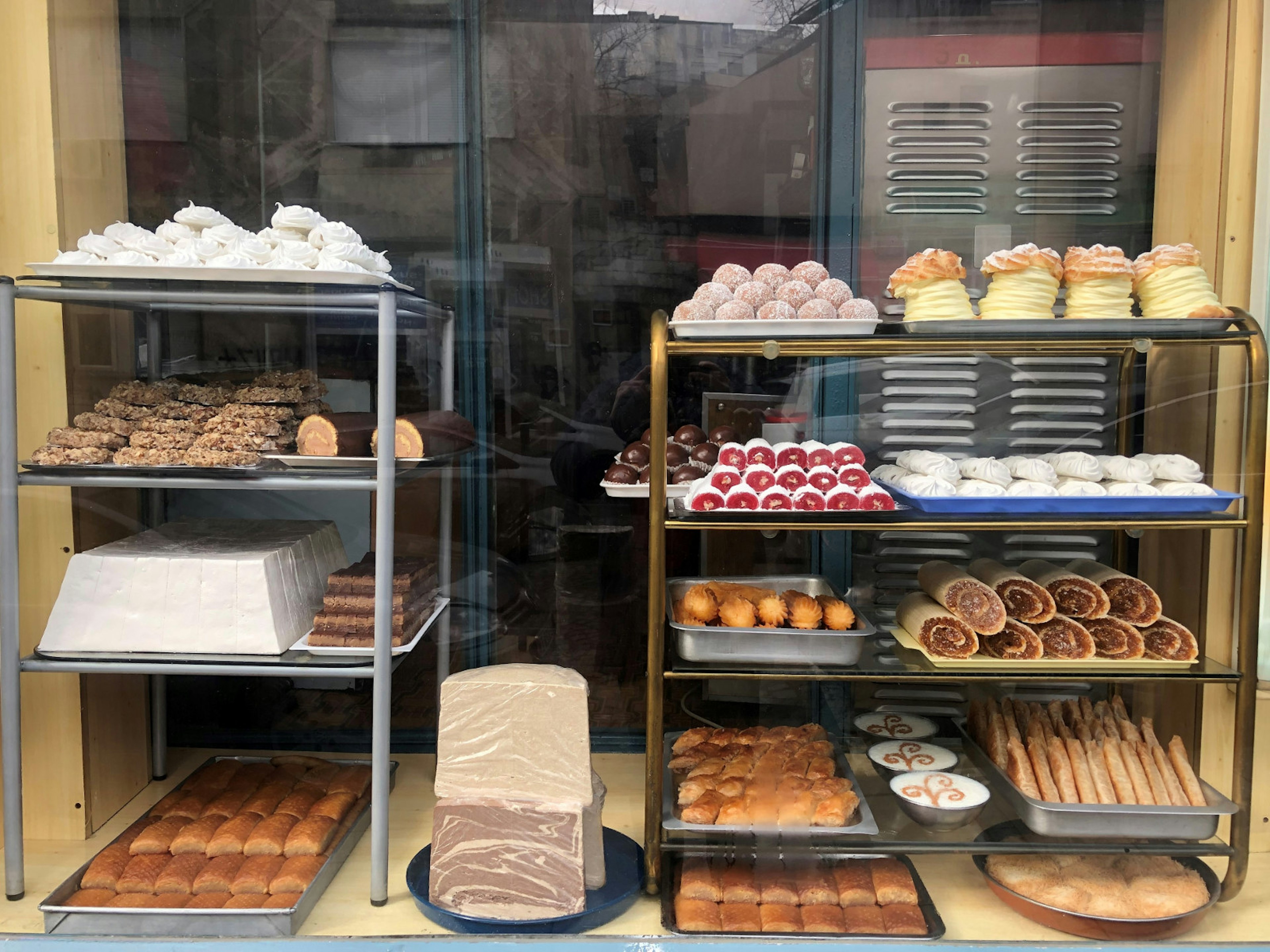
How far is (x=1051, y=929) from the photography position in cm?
251

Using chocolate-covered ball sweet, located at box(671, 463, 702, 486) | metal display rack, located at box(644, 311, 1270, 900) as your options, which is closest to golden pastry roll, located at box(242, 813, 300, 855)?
metal display rack, located at box(644, 311, 1270, 900)

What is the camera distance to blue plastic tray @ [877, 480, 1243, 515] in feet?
8.20

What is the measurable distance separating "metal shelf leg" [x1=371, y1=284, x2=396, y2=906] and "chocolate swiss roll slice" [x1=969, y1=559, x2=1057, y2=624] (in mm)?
1705

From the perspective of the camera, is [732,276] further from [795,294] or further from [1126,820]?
[1126,820]

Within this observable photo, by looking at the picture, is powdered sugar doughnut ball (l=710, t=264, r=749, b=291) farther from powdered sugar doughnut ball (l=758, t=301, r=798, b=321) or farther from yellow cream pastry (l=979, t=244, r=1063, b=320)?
yellow cream pastry (l=979, t=244, r=1063, b=320)

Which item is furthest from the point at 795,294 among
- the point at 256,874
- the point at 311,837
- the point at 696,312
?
the point at 256,874

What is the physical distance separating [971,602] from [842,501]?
0.51 m

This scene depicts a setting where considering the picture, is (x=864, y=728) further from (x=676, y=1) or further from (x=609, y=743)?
(x=676, y=1)

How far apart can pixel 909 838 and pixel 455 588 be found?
1717mm

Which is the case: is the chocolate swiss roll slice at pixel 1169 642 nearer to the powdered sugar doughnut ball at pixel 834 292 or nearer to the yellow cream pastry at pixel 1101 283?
the yellow cream pastry at pixel 1101 283

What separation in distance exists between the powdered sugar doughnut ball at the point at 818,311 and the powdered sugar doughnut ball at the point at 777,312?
0.02m

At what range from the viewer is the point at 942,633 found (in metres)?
2.64

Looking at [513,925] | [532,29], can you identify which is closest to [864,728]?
[513,925]

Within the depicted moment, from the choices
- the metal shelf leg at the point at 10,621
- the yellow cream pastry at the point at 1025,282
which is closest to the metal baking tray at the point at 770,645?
the yellow cream pastry at the point at 1025,282
